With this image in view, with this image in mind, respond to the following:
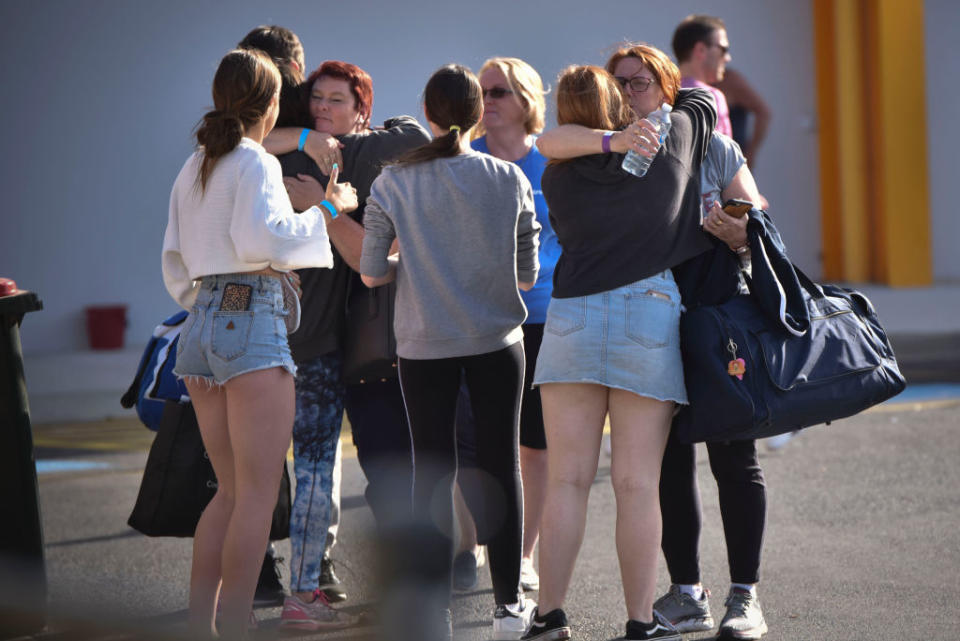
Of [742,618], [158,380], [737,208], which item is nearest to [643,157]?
[737,208]

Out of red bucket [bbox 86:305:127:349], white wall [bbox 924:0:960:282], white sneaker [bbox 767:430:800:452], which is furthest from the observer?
white wall [bbox 924:0:960:282]

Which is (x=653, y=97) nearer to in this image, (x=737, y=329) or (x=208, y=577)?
(x=737, y=329)

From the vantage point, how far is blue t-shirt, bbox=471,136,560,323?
167 inches

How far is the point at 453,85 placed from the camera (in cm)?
367

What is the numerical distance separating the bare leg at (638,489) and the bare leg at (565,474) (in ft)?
0.25

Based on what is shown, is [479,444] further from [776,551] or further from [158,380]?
[776,551]

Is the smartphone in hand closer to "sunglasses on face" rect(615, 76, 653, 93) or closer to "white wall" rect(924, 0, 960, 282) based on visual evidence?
"sunglasses on face" rect(615, 76, 653, 93)

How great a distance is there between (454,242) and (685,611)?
4.49 feet

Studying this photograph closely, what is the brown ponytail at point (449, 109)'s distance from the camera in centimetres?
366

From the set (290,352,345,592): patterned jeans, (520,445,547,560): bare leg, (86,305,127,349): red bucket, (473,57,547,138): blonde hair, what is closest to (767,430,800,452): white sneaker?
(520,445,547,560): bare leg

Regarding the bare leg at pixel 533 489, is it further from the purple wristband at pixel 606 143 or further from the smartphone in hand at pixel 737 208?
the purple wristband at pixel 606 143

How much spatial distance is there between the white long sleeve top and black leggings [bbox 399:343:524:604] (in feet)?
1.66

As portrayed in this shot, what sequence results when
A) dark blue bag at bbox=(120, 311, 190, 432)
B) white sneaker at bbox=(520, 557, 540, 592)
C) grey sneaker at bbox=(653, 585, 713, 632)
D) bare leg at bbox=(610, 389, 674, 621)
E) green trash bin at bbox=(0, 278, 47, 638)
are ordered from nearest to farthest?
1. bare leg at bbox=(610, 389, 674, 621)
2. grey sneaker at bbox=(653, 585, 713, 632)
3. green trash bin at bbox=(0, 278, 47, 638)
4. dark blue bag at bbox=(120, 311, 190, 432)
5. white sneaker at bbox=(520, 557, 540, 592)

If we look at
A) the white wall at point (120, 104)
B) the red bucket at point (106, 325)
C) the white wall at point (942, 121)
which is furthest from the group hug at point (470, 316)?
the white wall at point (942, 121)
